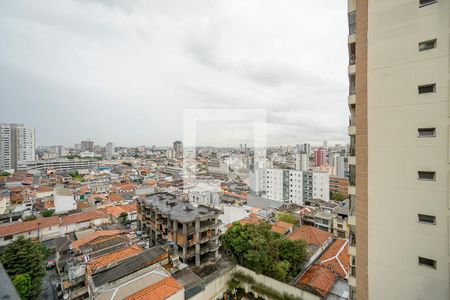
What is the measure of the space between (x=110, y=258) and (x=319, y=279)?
907 cm

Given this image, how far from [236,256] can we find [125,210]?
12.2m

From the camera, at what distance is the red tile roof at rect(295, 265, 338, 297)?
7879 mm

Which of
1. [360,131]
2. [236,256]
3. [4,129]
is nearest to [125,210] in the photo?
[236,256]

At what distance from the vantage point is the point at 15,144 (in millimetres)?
45438

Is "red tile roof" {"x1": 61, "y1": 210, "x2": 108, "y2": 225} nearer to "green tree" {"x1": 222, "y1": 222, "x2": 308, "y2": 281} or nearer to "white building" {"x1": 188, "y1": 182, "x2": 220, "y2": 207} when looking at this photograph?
"white building" {"x1": 188, "y1": 182, "x2": 220, "y2": 207}

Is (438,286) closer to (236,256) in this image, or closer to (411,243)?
(411,243)

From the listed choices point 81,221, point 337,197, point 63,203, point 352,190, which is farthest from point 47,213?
point 337,197

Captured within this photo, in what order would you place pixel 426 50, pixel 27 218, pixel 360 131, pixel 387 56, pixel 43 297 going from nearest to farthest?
pixel 426 50
pixel 387 56
pixel 360 131
pixel 43 297
pixel 27 218

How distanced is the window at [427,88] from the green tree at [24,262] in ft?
44.0

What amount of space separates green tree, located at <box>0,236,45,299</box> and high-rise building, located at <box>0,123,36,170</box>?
170 feet

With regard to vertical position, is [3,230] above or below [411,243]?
below

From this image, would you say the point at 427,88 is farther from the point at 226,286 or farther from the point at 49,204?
the point at 49,204

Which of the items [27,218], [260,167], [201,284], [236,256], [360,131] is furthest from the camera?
Result: [260,167]

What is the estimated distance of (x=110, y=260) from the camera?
27.4 ft
